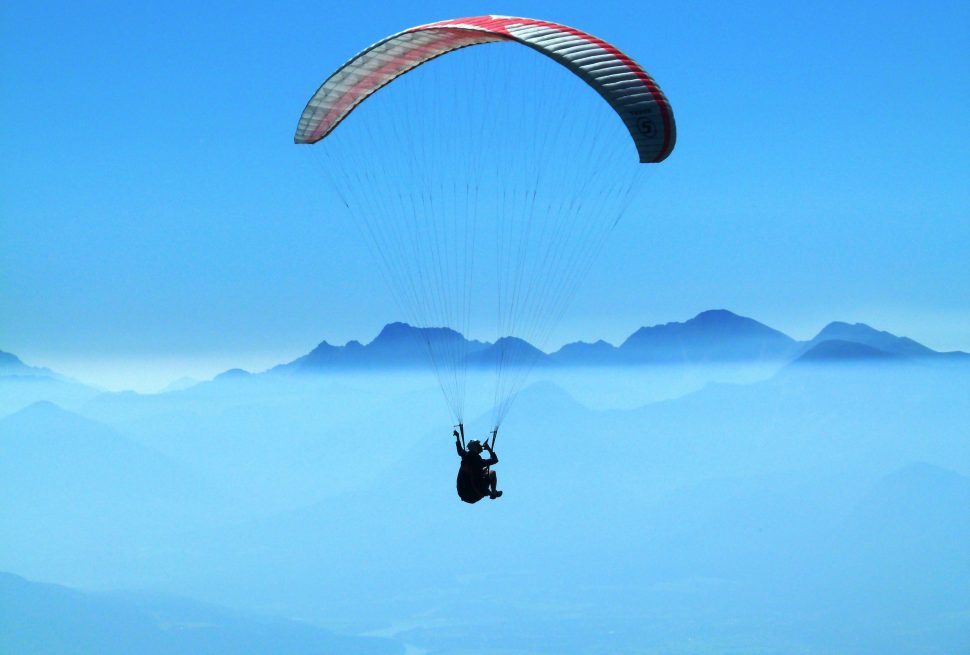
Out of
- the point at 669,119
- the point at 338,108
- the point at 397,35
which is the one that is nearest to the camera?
the point at 669,119

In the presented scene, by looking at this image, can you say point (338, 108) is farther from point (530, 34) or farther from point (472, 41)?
point (530, 34)

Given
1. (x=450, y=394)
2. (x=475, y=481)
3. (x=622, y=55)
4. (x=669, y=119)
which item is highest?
(x=622, y=55)

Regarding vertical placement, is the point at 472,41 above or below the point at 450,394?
above

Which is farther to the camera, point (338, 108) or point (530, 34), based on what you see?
point (338, 108)

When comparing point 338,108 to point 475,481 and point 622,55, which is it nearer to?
point 622,55

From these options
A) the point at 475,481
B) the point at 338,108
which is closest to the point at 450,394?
the point at 475,481

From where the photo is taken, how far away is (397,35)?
19344 mm

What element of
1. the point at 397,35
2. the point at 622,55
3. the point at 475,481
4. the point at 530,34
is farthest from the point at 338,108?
the point at 475,481

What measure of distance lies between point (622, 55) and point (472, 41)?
10.6 feet

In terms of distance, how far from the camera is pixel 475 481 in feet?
64.7

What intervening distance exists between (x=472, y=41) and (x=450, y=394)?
7.14 m

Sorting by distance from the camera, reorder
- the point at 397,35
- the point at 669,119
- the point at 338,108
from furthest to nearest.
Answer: the point at 338,108 → the point at 397,35 → the point at 669,119

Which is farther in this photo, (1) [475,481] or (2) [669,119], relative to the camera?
(1) [475,481]

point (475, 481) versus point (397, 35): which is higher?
point (397, 35)
